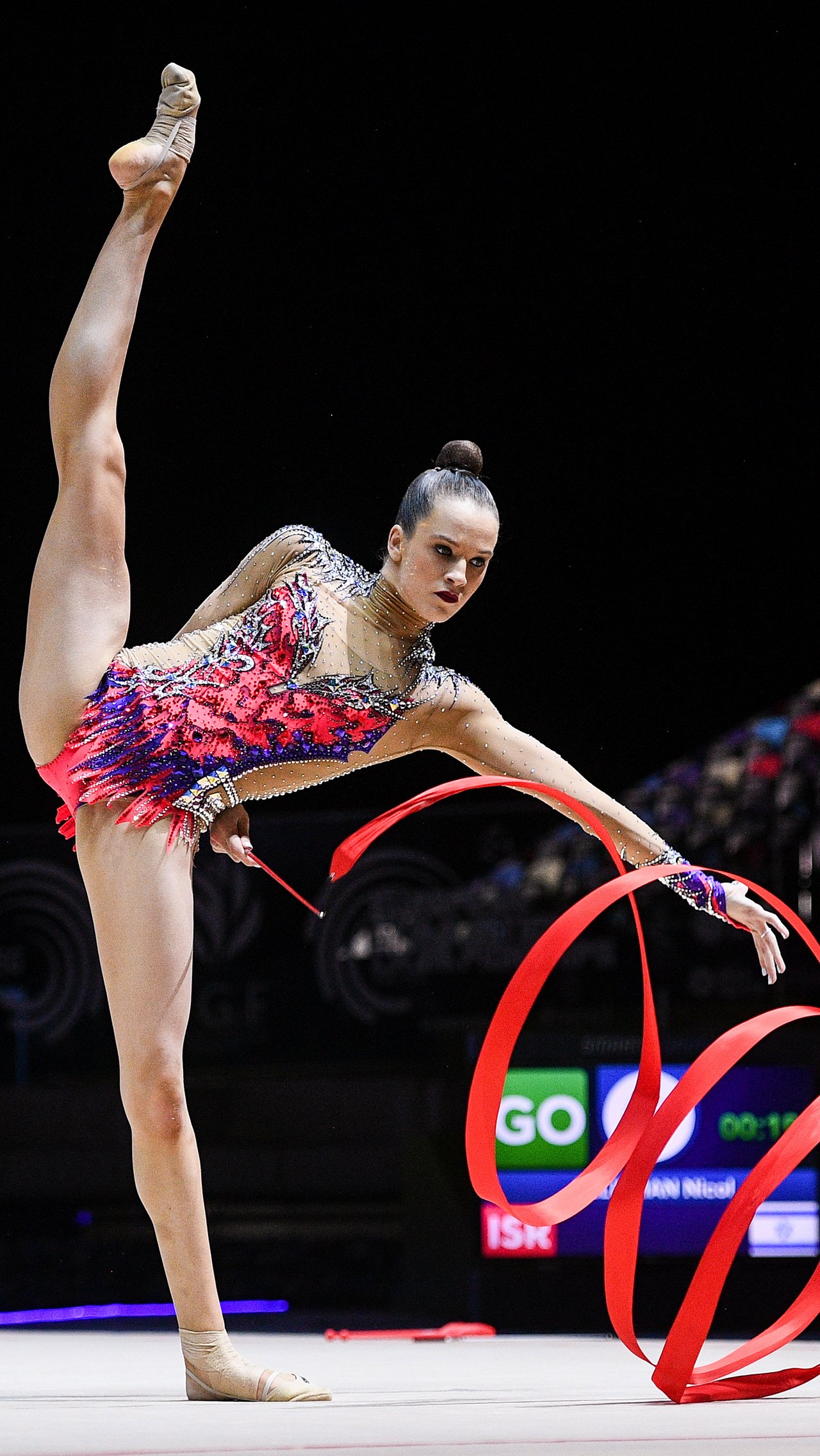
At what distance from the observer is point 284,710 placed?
2.25 meters

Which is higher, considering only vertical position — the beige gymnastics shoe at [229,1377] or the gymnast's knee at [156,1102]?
the gymnast's knee at [156,1102]

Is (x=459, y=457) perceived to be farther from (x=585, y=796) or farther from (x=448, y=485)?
(x=585, y=796)

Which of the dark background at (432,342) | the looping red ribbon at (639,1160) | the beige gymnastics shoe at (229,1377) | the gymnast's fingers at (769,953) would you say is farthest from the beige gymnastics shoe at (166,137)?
the dark background at (432,342)

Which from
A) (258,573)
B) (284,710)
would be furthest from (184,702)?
(258,573)

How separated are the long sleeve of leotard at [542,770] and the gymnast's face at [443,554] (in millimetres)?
168

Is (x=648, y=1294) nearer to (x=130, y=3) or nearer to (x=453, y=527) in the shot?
(x=453, y=527)

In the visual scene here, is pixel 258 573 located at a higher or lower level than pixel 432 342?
lower

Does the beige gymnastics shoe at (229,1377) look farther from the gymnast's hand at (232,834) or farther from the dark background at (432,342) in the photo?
the dark background at (432,342)

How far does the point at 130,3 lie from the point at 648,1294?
3748mm

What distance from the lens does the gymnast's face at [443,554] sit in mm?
2262

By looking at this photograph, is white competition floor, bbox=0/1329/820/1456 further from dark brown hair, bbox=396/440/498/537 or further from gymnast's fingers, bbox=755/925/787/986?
dark brown hair, bbox=396/440/498/537

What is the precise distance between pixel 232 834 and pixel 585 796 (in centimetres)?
53

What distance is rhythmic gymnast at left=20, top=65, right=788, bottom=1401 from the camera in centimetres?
211

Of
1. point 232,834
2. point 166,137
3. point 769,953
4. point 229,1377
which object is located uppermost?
point 166,137
